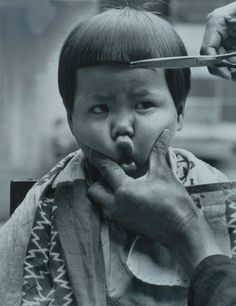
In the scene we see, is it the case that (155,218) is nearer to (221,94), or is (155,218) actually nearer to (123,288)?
(123,288)

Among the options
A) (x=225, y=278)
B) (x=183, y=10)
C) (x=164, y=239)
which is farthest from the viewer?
(x=183, y=10)

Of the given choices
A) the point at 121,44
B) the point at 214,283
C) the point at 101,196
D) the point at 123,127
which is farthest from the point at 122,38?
the point at 214,283

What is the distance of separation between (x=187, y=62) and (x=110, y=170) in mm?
196

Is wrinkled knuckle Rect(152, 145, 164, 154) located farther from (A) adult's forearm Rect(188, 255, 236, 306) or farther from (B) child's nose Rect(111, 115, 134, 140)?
(A) adult's forearm Rect(188, 255, 236, 306)

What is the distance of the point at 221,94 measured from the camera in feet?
4.45

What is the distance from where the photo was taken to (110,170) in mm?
983

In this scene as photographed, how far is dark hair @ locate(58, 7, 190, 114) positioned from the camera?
3.18 ft

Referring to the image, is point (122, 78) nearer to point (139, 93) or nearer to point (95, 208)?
point (139, 93)

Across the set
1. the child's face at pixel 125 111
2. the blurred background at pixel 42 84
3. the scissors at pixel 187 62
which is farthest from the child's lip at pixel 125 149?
the blurred background at pixel 42 84

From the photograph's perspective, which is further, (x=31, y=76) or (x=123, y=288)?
(x=31, y=76)

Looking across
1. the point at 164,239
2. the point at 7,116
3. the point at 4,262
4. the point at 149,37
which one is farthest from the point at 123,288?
the point at 7,116

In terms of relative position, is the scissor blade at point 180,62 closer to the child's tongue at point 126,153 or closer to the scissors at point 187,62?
the scissors at point 187,62

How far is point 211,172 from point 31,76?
43cm

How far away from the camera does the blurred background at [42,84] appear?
1215mm
